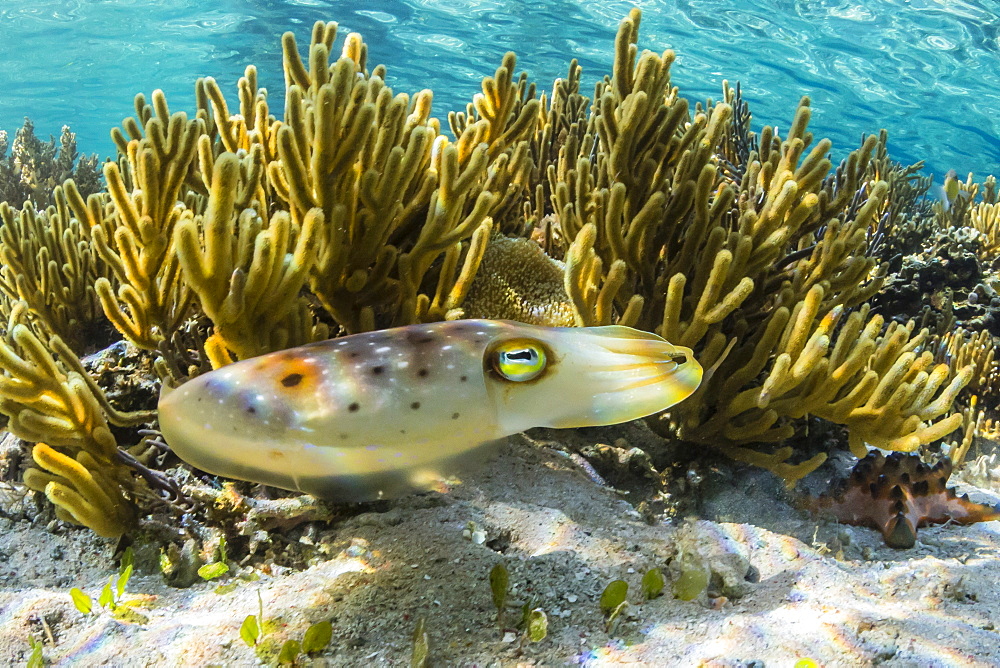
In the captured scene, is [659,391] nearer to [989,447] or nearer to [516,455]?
[516,455]

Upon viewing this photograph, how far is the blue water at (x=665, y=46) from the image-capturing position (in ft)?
57.1

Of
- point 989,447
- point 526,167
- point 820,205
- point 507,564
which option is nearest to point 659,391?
point 507,564

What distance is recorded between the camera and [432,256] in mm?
2314

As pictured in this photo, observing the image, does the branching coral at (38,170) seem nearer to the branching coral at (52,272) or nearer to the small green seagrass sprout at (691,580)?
the branching coral at (52,272)

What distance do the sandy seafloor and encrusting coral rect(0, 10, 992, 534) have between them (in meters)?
0.35

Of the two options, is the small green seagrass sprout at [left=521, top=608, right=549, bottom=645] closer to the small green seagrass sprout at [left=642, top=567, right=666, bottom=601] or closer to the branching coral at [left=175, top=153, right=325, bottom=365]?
Answer: the small green seagrass sprout at [left=642, top=567, right=666, bottom=601]

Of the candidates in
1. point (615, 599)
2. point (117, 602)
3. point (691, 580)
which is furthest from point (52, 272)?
point (691, 580)

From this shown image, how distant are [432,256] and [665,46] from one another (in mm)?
22871

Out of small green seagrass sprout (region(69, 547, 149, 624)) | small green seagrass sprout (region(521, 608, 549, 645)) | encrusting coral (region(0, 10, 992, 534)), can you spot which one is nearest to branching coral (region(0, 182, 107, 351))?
encrusting coral (region(0, 10, 992, 534))

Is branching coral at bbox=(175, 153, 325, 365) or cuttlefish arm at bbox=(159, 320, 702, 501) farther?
branching coral at bbox=(175, 153, 325, 365)

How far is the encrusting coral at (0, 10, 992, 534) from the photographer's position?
187 centimetres

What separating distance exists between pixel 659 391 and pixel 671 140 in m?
1.87

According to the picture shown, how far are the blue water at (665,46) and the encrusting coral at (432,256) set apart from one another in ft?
60.1

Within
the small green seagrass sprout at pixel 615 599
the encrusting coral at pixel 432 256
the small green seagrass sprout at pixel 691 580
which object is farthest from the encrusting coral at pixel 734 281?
the small green seagrass sprout at pixel 615 599
